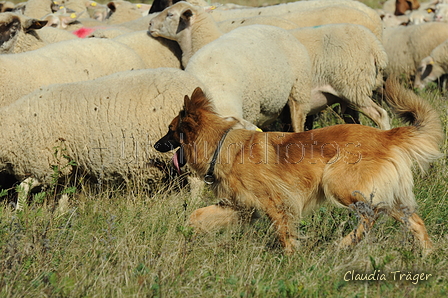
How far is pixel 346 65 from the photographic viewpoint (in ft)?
26.4

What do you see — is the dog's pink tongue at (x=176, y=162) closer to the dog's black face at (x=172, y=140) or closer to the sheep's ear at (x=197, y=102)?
the dog's black face at (x=172, y=140)

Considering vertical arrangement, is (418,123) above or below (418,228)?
above

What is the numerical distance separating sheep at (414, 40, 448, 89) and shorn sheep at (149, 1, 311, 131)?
5506 millimetres

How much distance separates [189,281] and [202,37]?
525 centimetres

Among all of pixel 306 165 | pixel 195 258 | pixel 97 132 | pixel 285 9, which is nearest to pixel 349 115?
pixel 285 9

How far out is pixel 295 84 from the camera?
791 centimetres

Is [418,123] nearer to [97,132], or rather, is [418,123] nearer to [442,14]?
[97,132]

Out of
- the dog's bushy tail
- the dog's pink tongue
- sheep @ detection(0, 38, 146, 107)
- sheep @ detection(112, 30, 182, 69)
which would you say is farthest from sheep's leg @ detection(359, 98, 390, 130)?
the dog's pink tongue

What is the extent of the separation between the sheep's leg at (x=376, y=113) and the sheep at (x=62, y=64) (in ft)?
9.94

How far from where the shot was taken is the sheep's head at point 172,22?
853 centimetres

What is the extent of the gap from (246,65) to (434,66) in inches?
278

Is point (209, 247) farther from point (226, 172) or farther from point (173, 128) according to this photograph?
point (173, 128)

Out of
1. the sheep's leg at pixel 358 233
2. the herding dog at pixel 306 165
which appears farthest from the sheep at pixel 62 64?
the sheep's leg at pixel 358 233

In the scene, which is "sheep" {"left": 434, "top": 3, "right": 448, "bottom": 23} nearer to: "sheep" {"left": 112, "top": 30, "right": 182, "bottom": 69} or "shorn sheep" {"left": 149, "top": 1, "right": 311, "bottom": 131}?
"shorn sheep" {"left": 149, "top": 1, "right": 311, "bottom": 131}
